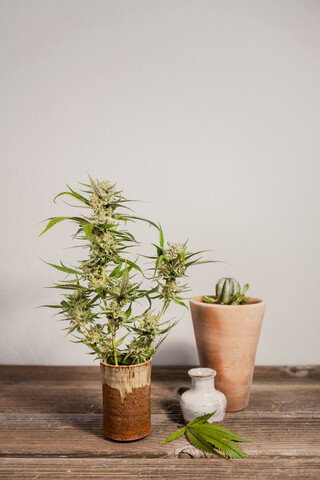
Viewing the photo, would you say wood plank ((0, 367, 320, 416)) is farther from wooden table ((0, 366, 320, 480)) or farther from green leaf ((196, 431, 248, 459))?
green leaf ((196, 431, 248, 459))

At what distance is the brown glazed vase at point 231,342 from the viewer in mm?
954

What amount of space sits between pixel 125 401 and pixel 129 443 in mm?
86

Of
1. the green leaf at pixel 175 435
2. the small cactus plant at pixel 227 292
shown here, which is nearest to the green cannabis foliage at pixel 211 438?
the green leaf at pixel 175 435

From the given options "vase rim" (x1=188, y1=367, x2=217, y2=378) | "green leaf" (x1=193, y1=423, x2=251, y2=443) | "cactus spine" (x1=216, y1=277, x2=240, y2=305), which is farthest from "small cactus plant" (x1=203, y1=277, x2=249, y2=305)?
"green leaf" (x1=193, y1=423, x2=251, y2=443)

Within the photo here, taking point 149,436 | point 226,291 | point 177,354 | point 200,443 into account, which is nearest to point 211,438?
point 200,443

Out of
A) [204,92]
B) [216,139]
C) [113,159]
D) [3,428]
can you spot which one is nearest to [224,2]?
[204,92]

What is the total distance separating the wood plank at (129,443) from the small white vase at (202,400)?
41mm

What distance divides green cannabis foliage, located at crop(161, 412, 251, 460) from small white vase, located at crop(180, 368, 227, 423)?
17 mm

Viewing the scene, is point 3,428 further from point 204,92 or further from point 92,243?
point 204,92

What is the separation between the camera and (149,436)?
83 centimetres

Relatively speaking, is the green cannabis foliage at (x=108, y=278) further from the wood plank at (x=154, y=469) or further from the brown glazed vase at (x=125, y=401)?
the wood plank at (x=154, y=469)

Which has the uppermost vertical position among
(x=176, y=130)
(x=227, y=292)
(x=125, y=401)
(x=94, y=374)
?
(x=176, y=130)

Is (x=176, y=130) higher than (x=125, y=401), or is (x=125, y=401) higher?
(x=176, y=130)

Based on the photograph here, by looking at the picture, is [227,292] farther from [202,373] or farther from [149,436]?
[149,436]
